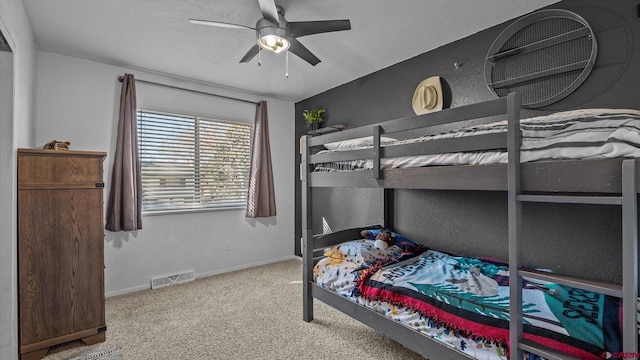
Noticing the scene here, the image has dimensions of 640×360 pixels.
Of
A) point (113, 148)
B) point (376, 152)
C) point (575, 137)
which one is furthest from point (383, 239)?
point (113, 148)

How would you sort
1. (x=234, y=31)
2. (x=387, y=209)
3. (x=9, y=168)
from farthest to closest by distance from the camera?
(x=387, y=209) → (x=234, y=31) → (x=9, y=168)

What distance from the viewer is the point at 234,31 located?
2.54m

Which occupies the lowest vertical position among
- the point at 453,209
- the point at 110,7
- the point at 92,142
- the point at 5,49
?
the point at 453,209

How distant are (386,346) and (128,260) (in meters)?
2.79

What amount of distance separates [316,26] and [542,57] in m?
1.63

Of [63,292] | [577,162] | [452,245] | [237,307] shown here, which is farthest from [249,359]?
[577,162]

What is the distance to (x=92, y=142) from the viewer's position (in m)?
3.10

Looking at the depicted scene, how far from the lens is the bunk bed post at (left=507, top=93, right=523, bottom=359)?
1.34 metres

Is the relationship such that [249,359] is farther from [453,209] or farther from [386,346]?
[453,209]

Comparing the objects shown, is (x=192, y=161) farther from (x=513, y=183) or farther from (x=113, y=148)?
(x=513, y=183)

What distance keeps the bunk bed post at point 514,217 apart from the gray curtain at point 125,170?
3.34 meters

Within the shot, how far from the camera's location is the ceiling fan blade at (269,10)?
185cm

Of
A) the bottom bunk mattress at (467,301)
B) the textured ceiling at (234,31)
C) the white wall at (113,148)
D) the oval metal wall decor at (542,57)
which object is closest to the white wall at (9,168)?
the textured ceiling at (234,31)

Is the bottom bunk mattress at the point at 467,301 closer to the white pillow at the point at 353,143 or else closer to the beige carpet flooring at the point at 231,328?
the beige carpet flooring at the point at 231,328
